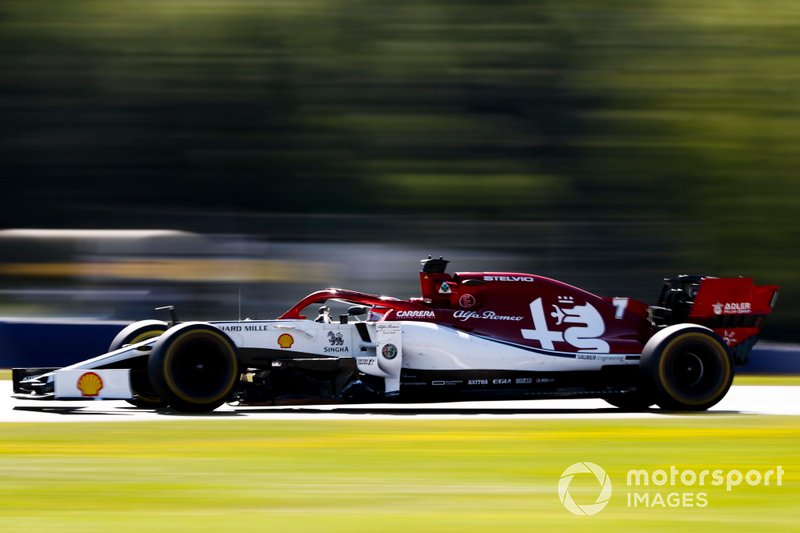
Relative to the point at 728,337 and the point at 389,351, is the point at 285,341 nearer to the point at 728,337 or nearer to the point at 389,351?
the point at 389,351

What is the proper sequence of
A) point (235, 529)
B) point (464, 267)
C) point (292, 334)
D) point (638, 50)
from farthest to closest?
point (638, 50) → point (464, 267) → point (292, 334) → point (235, 529)

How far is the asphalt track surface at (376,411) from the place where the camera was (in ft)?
35.1

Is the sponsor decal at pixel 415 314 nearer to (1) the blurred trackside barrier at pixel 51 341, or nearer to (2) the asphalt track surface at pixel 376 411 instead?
(2) the asphalt track surface at pixel 376 411

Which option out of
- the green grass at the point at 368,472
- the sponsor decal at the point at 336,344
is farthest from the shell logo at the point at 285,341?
the green grass at the point at 368,472

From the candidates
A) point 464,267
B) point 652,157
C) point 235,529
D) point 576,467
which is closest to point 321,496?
point 235,529

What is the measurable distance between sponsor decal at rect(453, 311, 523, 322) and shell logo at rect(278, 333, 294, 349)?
1.58 m

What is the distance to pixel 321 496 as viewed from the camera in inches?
273

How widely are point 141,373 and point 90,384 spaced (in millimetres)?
629

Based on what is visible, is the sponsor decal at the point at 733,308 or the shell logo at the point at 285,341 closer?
the shell logo at the point at 285,341

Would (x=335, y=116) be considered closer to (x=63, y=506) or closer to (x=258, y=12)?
(x=258, y=12)

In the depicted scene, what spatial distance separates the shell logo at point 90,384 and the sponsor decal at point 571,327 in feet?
12.6

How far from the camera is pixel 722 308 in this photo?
12258 mm

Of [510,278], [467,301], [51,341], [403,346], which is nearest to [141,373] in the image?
[403,346]

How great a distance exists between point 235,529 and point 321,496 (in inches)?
39.6
